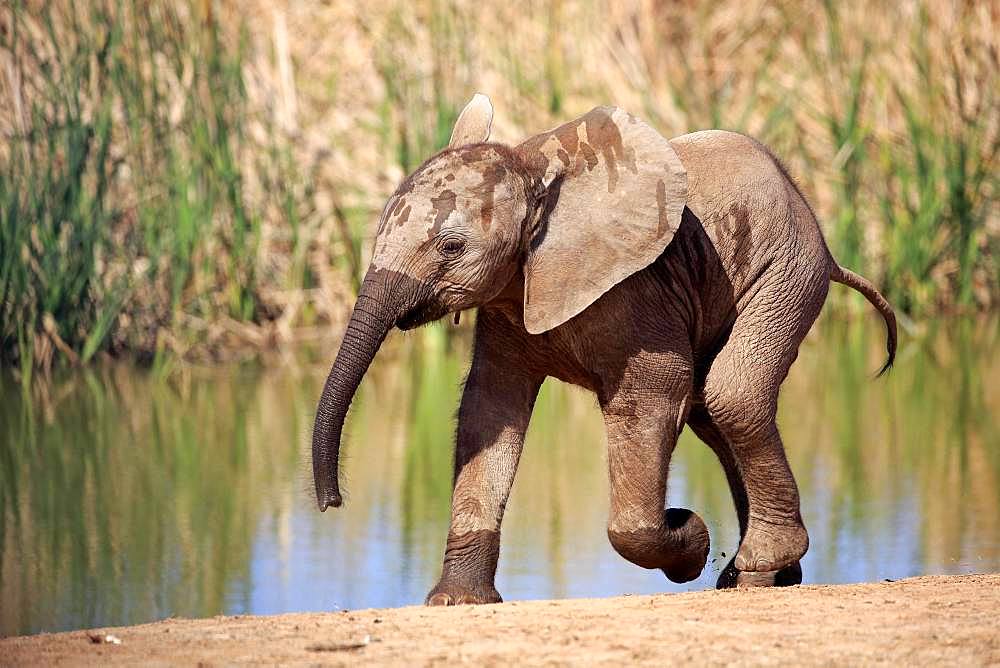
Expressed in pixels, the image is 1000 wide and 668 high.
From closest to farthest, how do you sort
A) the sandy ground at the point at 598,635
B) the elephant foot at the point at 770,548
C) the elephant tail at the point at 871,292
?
the sandy ground at the point at 598,635, the elephant foot at the point at 770,548, the elephant tail at the point at 871,292

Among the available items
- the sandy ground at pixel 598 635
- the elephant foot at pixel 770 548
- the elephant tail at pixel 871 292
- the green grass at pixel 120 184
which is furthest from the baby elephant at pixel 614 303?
the green grass at pixel 120 184

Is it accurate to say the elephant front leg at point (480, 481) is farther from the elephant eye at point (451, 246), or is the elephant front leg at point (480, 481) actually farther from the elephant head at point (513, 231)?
the elephant eye at point (451, 246)

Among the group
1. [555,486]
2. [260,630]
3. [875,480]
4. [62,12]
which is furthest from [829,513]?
[62,12]

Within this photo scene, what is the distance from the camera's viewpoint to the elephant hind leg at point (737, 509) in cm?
639

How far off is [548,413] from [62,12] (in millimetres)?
3973

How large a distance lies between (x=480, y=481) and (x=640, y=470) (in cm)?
52

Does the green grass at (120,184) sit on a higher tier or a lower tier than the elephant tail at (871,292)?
higher

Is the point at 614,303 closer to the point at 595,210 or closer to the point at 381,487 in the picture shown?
the point at 595,210

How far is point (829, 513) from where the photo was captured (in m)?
8.37

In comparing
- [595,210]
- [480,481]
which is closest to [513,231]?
[595,210]

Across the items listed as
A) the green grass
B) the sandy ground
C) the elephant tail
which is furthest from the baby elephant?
Result: the green grass

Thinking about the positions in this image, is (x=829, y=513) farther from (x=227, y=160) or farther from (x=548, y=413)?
(x=227, y=160)

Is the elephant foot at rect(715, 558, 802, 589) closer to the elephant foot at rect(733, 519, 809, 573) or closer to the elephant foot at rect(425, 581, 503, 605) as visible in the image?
the elephant foot at rect(733, 519, 809, 573)

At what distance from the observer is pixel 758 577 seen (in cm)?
638
